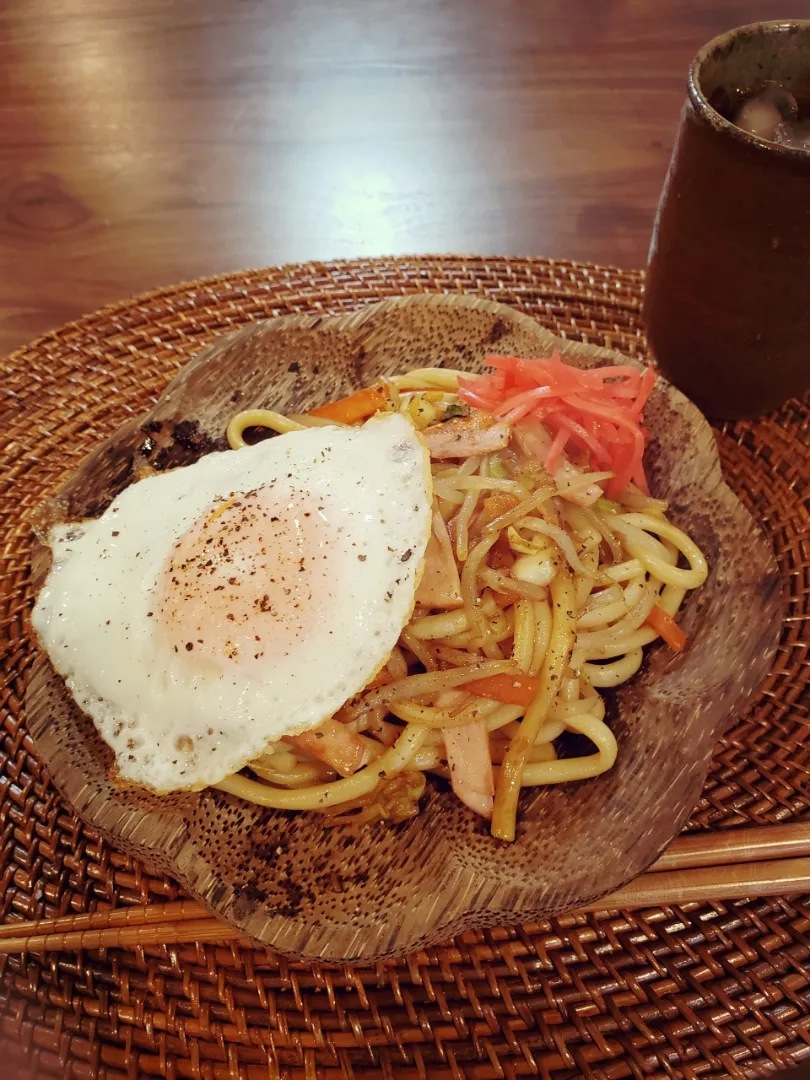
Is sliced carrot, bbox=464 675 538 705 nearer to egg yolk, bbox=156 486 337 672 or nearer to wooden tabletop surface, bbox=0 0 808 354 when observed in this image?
egg yolk, bbox=156 486 337 672

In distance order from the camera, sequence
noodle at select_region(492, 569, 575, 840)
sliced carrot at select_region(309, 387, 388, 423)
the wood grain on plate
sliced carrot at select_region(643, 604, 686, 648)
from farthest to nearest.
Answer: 1. sliced carrot at select_region(309, 387, 388, 423)
2. sliced carrot at select_region(643, 604, 686, 648)
3. noodle at select_region(492, 569, 575, 840)
4. the wood grain on plate

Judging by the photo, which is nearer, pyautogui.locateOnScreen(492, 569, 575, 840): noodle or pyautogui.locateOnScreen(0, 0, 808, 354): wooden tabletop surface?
pyautogui.locateOnScreen(492, 569, 575, 840): noodle

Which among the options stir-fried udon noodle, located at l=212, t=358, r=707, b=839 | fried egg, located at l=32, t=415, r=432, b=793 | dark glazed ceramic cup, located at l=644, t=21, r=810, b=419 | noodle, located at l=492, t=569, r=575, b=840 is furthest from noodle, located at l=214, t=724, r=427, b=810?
dark glazed ceramic cup, located at l=644, t=21, r=810, b=419

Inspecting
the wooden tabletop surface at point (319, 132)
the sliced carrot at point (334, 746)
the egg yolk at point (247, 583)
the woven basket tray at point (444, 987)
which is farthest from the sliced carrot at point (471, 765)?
the wooden tabletop surface at point (319, 132)

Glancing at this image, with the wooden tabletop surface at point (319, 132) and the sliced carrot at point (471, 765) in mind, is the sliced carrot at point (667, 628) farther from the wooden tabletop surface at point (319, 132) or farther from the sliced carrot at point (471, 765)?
the wooden tabletop surface at point (319, 132)

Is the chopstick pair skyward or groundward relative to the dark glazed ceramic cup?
groundward

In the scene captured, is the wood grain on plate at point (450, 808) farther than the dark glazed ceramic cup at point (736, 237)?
No

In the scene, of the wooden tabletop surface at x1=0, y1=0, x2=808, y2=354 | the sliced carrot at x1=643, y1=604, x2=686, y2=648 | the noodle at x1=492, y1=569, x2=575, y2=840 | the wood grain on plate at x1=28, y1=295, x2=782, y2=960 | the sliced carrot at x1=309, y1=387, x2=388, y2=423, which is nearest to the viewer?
the wood grain on plate at x1=28, y1=295, x2=782, y2=960
